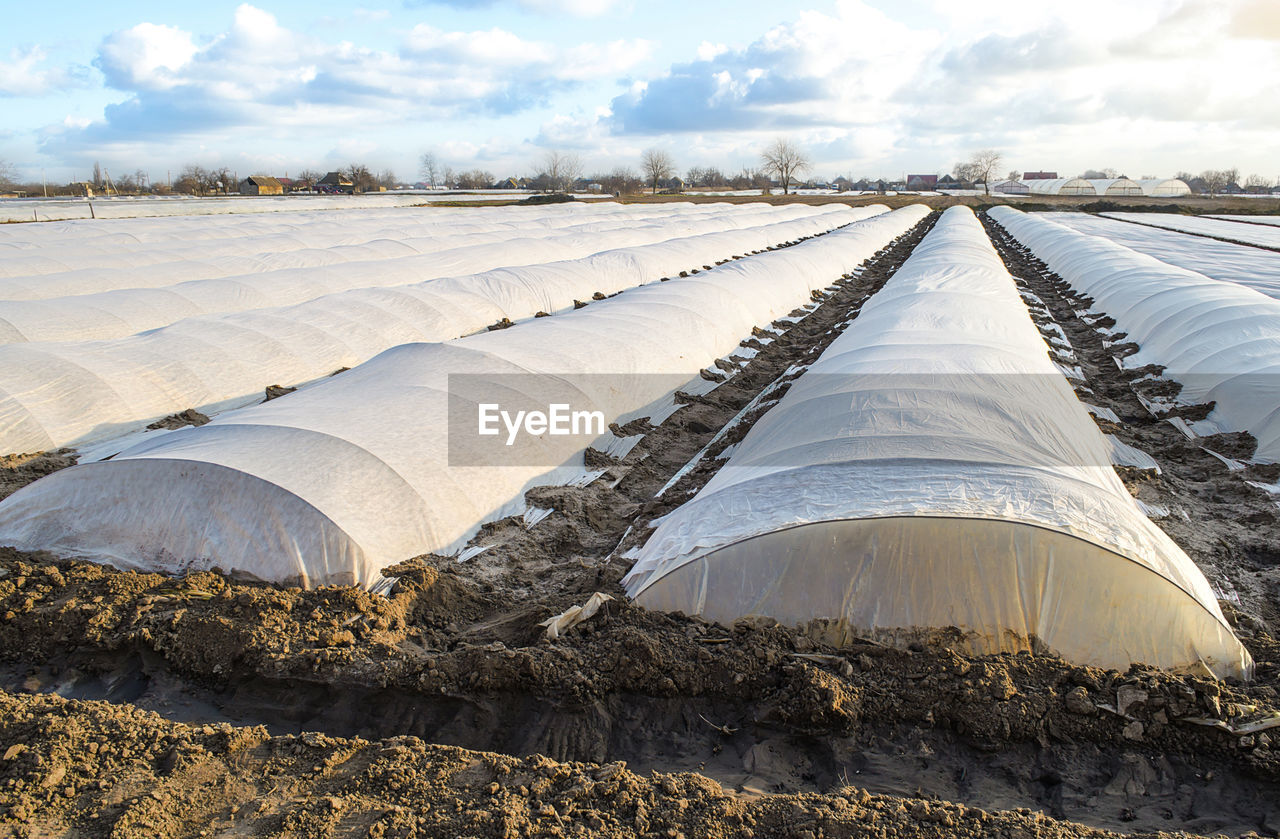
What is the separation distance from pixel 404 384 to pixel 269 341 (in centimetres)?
436

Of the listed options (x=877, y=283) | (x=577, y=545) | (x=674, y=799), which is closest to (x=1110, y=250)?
(x=877, y=283)

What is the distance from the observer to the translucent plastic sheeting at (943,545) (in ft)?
13.7

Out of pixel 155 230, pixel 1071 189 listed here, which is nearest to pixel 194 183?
pixel 155 230

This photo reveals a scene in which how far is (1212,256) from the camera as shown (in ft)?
73.3

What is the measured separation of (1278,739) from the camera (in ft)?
12.0

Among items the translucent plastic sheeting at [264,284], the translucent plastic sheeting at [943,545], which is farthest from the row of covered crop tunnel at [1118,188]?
the translucent plastic sheeting at [943,545]

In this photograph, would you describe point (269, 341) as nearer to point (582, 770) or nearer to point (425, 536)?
point (425, 536)

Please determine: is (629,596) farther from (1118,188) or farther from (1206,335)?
(1118,188)

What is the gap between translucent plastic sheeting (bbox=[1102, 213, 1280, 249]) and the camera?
1136 inches

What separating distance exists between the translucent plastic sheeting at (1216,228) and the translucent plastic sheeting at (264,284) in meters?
21.8

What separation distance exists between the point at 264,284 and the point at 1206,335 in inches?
619

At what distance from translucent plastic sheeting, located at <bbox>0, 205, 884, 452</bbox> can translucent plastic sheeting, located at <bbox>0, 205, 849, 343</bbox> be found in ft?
6.42

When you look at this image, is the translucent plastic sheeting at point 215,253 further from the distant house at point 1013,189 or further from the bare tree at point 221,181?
the distant house at point 1013,189

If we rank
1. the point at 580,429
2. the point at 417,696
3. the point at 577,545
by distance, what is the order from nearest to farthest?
1. the point at 417,696
2. the point at 577,545
3. the point at 580,429
